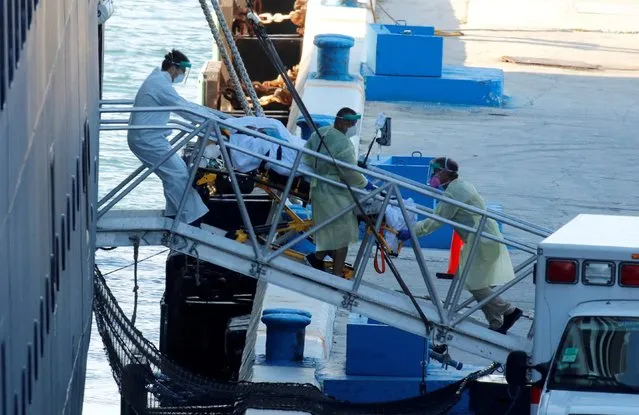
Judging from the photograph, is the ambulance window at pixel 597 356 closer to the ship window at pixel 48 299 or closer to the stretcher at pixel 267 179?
the stretcher at pixel 267 179

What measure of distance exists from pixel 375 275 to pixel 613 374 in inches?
278

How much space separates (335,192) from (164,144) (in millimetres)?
1495

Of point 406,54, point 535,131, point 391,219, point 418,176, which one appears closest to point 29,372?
point 391,219

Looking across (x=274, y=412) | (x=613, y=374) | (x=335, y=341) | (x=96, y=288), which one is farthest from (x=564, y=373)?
(x=96, y=288)

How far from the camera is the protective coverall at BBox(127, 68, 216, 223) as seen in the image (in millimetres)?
13242

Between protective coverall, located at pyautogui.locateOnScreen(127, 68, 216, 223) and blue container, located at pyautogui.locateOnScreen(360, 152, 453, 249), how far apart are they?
447 cm

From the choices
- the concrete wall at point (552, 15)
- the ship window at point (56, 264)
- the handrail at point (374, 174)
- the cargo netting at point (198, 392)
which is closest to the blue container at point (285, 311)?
the cargo netting at point (198, 392)

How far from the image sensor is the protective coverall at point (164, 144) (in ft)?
43.4

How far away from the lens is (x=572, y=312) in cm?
1037

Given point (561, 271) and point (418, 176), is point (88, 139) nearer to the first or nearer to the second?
point (561, 271)

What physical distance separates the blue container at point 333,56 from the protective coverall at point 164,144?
994 cm

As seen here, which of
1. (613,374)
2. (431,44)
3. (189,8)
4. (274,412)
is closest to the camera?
(613,374)

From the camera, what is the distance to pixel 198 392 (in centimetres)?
1302

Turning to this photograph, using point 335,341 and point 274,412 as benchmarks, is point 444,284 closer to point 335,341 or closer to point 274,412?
point 335,341
